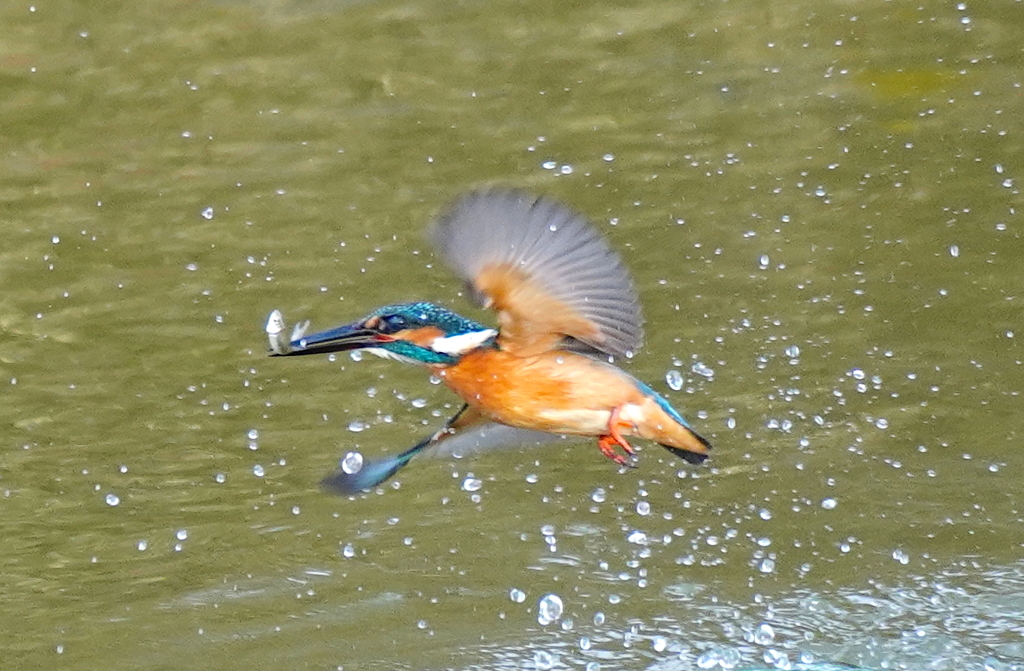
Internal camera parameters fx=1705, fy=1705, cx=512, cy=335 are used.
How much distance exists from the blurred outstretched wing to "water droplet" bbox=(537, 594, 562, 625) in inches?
29.7

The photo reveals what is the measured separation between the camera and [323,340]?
291cm

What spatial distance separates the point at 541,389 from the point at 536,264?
0.80ft

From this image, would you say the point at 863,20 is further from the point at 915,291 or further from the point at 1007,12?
the point at 915,291

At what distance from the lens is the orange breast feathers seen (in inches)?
117

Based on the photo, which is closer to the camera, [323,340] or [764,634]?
[323,340]

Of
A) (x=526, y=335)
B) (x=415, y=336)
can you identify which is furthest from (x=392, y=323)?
(x=526, y=335)

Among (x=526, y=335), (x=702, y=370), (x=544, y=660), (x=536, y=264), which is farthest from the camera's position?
(x=702, y=370)

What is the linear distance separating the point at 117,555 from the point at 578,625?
108 cm

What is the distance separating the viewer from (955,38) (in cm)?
620

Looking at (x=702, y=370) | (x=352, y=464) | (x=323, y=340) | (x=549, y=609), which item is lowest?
(x=549, y=609)

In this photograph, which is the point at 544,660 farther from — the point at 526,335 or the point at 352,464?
the point at 526,335

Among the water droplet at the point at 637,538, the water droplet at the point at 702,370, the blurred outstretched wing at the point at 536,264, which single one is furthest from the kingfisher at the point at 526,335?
the water droplet at the point at 702,370

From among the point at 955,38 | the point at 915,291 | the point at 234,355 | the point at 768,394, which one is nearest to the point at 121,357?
the point at 234,355

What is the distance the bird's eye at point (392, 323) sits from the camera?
299cm
